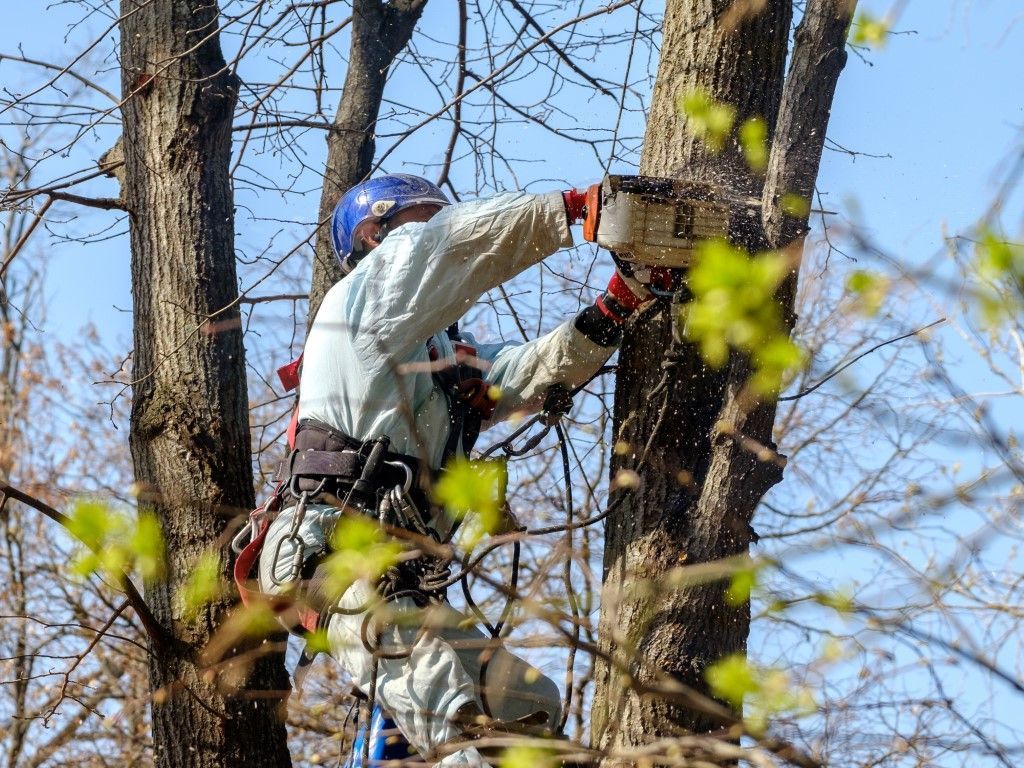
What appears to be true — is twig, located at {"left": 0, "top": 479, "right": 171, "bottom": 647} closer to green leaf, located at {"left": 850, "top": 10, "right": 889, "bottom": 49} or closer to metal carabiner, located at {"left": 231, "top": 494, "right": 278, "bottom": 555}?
metal carabiner, located at {"left": 231, "top": 494, "right": 278, "bottom": 555}

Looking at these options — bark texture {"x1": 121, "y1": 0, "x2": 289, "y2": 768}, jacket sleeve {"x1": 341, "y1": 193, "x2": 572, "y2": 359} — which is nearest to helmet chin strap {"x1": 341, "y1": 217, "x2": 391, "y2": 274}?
bark texture {"x1": 121, "y1": 0, "x2": 289, "y2": 768}

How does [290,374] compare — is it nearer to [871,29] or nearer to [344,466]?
[344,466]

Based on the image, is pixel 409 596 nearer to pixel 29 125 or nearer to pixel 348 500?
pixel 348 500

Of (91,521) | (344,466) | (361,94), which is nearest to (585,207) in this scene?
(344,466)

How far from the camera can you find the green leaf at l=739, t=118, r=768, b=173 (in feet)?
9.62

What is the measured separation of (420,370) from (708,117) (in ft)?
3.07

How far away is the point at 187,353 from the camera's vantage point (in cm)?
386

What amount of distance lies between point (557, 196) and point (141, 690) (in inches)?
267

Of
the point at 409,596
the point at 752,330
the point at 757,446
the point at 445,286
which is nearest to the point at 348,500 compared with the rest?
the point at 409,596

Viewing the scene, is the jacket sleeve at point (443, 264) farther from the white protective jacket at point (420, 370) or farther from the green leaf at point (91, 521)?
the green leaf at point (91, 521)

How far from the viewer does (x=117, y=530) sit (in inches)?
81.0

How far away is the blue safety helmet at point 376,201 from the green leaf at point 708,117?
1.20 metres

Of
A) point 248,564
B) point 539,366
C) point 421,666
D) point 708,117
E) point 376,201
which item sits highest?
point 376,201

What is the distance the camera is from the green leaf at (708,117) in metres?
2.94
